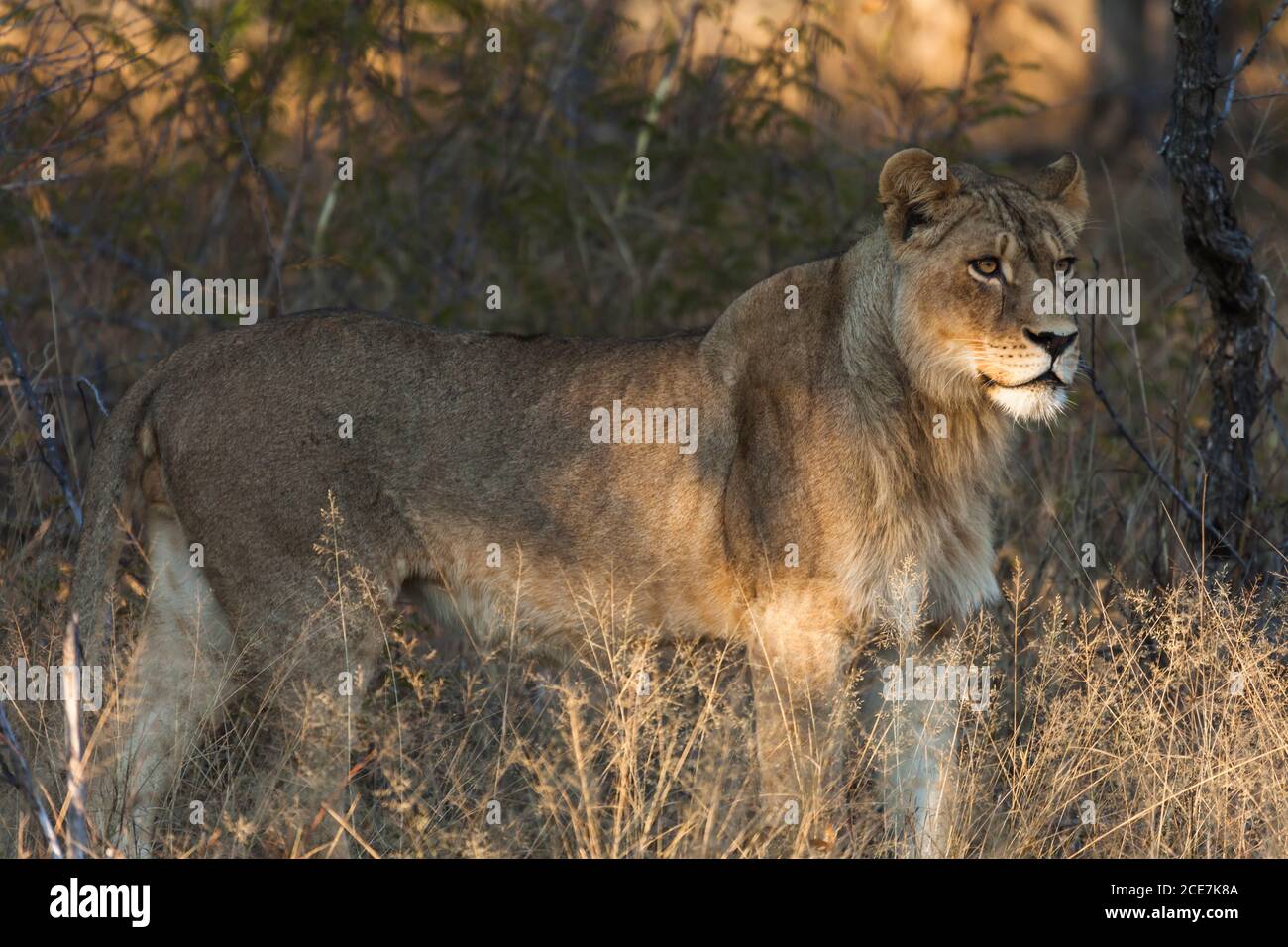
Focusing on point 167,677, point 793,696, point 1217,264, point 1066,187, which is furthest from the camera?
point 1217,264

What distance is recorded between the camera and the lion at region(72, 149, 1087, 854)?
16.5ft

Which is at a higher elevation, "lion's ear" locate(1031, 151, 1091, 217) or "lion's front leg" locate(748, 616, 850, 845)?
"lion's ear" locate(1031, 151, 1091, 217)

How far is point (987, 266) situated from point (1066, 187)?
587mm

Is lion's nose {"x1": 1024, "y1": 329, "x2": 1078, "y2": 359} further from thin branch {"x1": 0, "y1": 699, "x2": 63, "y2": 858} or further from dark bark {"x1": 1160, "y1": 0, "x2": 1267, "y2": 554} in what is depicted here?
A: thin branch {"x1": 0, "y1": 699, "x2": 63, "y2": 858}

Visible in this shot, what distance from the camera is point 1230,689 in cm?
525

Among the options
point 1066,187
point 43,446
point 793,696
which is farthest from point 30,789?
point 1066,187

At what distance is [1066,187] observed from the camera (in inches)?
Result: 209

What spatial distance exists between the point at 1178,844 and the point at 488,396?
8.71ft

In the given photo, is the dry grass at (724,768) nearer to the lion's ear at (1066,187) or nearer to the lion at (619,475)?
the lion at (619,475)

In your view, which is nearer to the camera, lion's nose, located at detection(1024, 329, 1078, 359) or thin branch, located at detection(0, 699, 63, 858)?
thin branch, located at detection(0, 699, 63, 858)

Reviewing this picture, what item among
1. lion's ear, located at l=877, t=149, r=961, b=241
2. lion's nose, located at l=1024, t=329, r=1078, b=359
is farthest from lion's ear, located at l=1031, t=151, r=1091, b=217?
lion's nose, located at l=1024, t=329, r=1078, b=359

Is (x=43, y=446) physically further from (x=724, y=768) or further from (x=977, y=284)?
(x=977, y=284)

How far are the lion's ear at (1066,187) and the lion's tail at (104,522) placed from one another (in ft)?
10.2

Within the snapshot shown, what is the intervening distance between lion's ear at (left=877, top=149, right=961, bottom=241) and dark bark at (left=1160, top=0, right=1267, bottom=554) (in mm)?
1584
